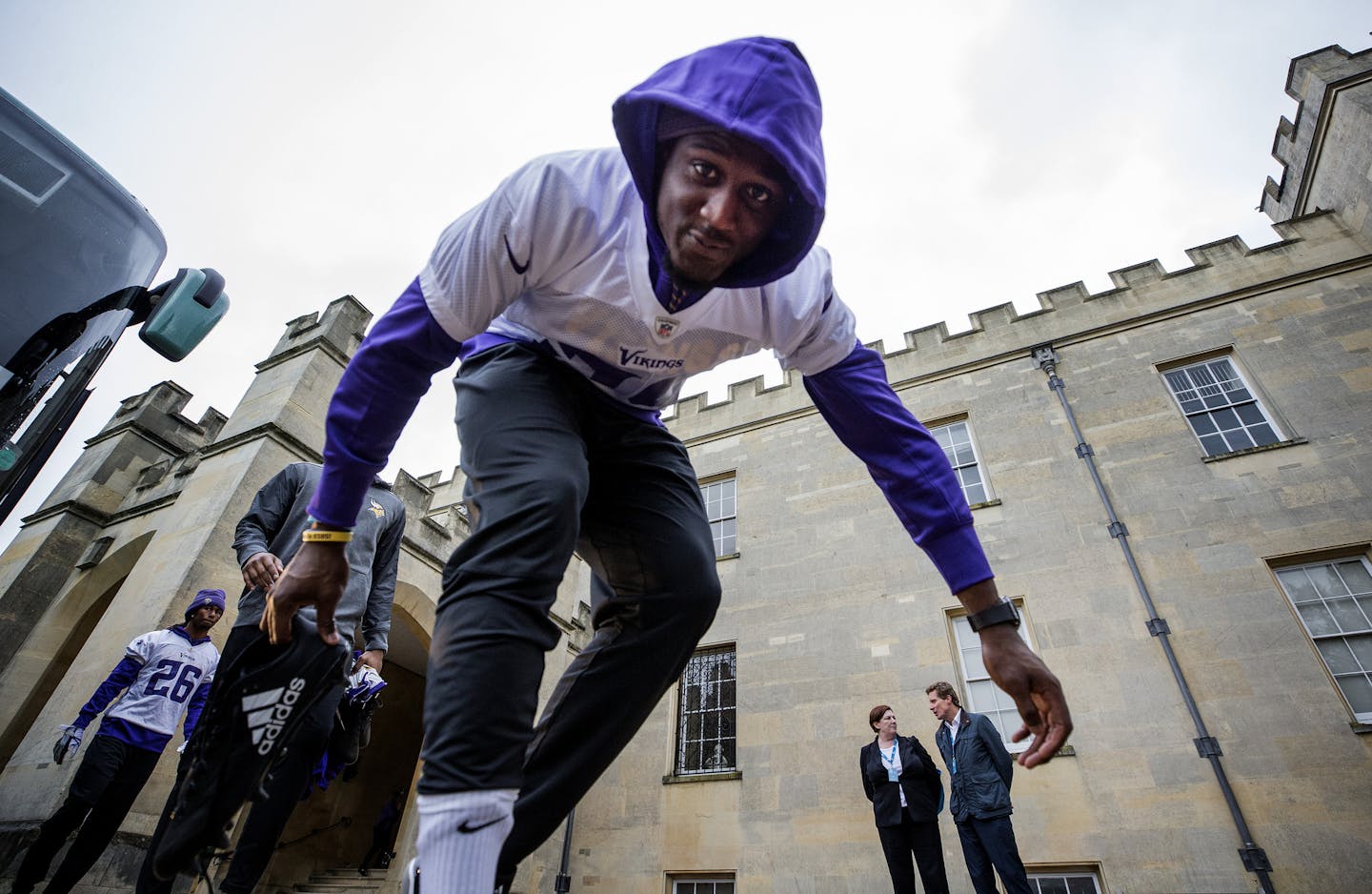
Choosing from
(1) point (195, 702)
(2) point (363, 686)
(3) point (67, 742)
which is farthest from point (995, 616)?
(3) point (67, 742)

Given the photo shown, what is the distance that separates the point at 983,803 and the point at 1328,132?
14.8 metres

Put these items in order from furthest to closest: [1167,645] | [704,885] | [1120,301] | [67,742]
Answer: [1120,301] < [704,885] < [1167,645] < [67,742]

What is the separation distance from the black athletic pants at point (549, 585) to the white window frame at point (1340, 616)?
9888 mm

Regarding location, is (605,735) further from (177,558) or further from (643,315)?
(177,558)

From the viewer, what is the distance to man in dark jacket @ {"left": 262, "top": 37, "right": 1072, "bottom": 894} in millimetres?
1356

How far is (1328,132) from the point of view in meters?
12.6

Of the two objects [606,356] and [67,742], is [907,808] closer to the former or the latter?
[606,356]

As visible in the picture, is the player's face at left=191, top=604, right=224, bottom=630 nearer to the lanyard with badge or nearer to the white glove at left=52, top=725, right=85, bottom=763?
the white glove at left=52, top=725, right=85, bottom=763

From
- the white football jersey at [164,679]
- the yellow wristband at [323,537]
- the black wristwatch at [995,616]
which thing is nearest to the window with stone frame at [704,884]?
the white football jersey at [164,679]

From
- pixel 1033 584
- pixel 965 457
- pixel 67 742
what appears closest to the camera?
pixel 67 742

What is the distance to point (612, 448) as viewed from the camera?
1.60 metres

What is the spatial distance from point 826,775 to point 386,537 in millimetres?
7555

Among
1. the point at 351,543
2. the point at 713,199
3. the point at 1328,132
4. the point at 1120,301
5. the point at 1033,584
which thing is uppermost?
the point at 1328,132

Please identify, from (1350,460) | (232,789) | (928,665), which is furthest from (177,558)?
(1350,460)
